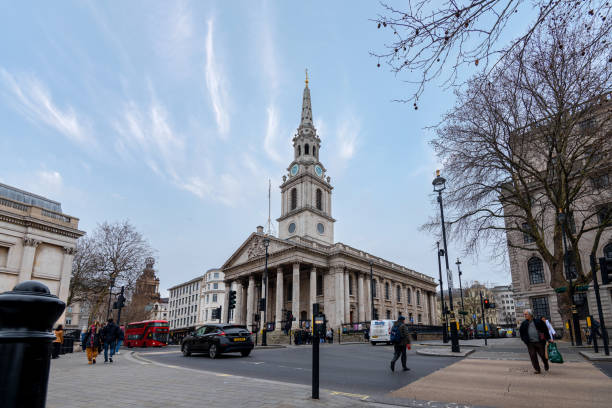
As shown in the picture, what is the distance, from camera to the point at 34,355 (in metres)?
1.64

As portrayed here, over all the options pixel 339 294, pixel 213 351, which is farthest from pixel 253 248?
pixel 213 351

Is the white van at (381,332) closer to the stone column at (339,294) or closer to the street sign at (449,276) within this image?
the street sign at (449,276)

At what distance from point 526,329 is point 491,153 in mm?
10385

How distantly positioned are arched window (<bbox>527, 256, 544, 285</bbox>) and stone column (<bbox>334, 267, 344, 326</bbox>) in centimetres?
1880

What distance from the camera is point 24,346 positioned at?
1.62m

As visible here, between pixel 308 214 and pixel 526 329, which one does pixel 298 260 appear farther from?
pixel 526 329

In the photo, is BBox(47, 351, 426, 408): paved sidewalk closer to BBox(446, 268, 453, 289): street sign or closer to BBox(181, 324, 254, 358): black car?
BBox(181, 324, 254, 358): black car

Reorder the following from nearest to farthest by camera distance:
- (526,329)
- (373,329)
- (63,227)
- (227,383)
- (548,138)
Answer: (227,383), (526,329), (548,138), (373,329), (63,227)

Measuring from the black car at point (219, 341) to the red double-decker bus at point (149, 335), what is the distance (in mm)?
22891

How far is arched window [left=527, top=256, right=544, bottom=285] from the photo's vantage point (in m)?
32.1

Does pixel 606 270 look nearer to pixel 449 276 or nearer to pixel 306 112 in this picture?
pixel 449 276

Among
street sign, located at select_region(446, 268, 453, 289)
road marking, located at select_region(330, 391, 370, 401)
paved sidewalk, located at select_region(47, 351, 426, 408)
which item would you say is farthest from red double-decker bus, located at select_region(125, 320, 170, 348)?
road marking, located at select_region(330, 391, 370, 401)

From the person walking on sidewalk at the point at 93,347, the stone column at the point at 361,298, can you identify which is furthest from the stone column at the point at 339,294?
the person walking on sidewalk at the point at 93,347

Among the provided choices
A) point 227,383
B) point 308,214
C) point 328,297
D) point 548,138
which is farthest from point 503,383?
point 308,214
